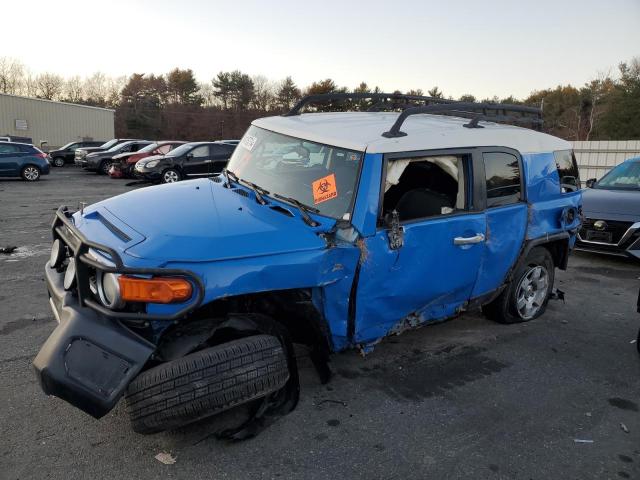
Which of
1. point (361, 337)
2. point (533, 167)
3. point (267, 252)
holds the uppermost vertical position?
point (533, 167)

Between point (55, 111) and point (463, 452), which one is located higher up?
point (55, 111)

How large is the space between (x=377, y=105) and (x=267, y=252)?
348 centimetres

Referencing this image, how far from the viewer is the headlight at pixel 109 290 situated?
2.65 metres

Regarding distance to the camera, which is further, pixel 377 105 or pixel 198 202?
pixel 377 105

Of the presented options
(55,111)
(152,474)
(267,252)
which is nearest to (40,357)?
(152,474)

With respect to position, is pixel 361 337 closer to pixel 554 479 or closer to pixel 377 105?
pixel 554 479

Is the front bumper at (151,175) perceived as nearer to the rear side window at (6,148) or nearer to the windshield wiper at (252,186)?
the rear side window at (6,148)

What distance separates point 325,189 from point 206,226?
926 mm

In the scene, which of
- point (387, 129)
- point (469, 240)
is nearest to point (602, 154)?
point (469, 240)

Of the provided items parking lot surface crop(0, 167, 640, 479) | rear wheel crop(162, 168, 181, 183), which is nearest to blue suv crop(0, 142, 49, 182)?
rear wheel crop(162, 168, 181, 183)

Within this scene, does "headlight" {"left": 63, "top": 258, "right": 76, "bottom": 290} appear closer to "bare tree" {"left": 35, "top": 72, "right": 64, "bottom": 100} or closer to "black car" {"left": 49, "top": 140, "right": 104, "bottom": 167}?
"black car" {"left": 49, "top": 140, "right": 104, "bottom": 167}

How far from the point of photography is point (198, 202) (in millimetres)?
3520

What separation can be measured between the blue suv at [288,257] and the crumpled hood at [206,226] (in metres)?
0.01

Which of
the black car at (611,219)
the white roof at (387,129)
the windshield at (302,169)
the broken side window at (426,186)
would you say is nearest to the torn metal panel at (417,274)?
the broken side window at (426,186)
